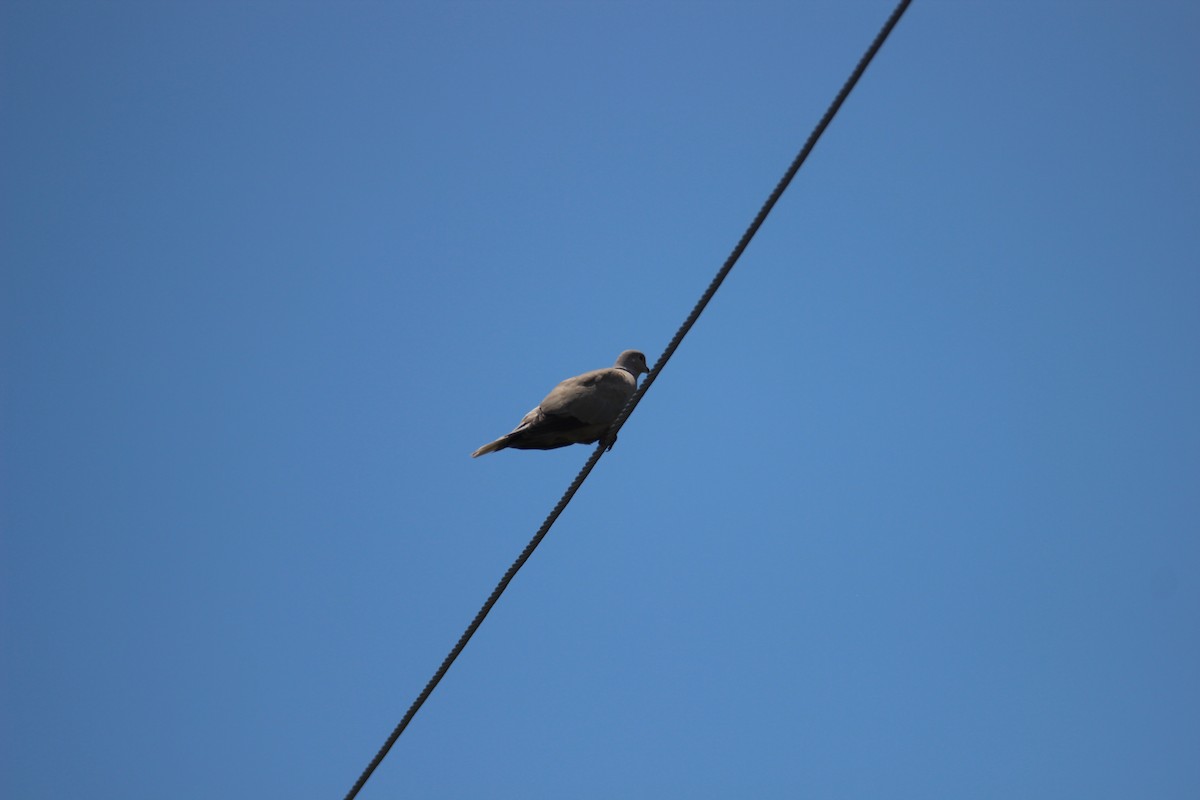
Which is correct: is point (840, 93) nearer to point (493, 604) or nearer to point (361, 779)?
point (493, 604)

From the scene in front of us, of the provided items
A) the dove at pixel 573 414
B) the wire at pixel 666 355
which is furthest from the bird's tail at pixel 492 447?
the wire at pixel 666 355

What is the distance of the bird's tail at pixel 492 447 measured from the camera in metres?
9.63

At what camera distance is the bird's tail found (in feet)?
31.6

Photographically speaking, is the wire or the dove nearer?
the wire

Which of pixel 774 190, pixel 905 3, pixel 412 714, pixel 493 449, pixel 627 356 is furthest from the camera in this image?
pixel 627 356

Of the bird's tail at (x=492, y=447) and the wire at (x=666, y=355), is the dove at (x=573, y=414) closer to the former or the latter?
the bird's tail at (x=492, y=447)

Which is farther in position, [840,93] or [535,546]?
[535,546]

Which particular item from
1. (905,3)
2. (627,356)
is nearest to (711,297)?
(905,3)

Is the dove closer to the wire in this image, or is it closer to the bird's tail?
the bird's tail

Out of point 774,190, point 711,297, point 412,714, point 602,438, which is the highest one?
point 774,190

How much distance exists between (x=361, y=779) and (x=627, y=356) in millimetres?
6776

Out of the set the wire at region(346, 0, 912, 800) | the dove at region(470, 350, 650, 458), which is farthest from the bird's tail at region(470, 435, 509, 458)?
the wire at region(346, 0, 912, 800)

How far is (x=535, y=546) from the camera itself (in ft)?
20.2

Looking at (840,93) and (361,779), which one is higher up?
(840,93)
